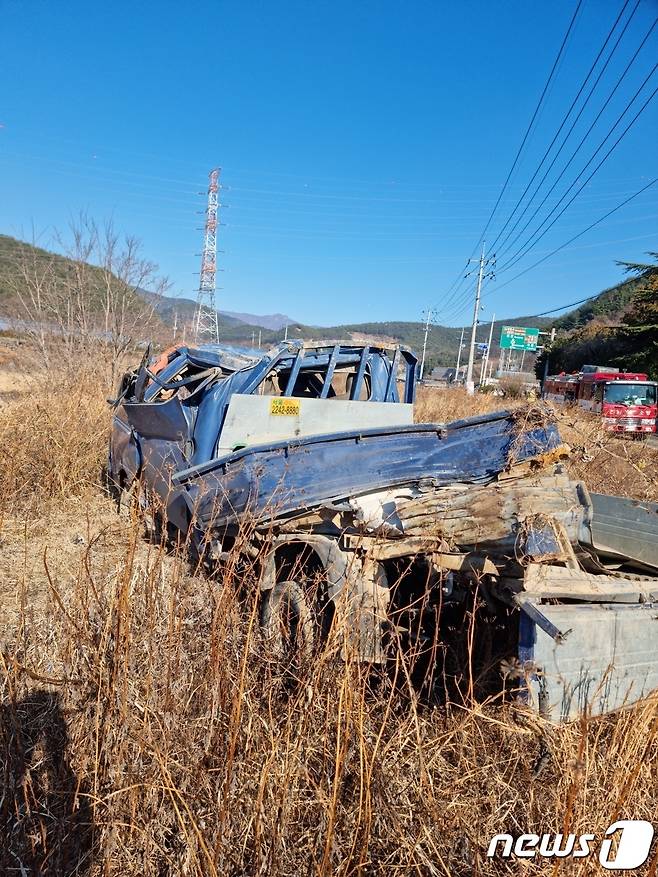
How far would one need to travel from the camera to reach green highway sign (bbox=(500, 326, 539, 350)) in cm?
4444

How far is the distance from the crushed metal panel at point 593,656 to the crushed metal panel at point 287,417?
89.8 inches

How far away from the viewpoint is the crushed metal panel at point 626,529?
3615mm

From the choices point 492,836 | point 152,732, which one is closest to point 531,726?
point 492,836

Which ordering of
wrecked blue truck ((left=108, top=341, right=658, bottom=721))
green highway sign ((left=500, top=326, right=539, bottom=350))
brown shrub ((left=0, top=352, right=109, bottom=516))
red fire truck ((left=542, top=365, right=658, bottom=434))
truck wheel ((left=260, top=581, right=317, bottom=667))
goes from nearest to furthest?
1. wrecked blue truck ((left=108, top=341, right=658, bottom=721))
2. truck wheel ((left=260, top=581, right=317, bottom=667))
3. brown shrub ((left=0, top=352, right=109, bottom=516))
4. red fire truck ((left=542, top=365, right=658, bottom=434))
5. green highway sign ((left=500, top=326, right=539, bottom=350))

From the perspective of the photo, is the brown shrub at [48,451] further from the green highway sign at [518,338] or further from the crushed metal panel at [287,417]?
the green highway sign at [518,338]

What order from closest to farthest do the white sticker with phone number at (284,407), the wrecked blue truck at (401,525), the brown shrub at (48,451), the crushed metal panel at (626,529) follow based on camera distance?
1. the wrecked blue truck at (401,525)
2. the crushed metal panel at (626,529)
3. the white sticker with phone number at (284,407)
4. the brown shrub at (48,451)

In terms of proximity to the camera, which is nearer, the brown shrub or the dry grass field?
the dry grass field

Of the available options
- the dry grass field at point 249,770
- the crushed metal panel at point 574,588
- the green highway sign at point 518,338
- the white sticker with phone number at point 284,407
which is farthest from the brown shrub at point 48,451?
the green highway sign at point 518,338

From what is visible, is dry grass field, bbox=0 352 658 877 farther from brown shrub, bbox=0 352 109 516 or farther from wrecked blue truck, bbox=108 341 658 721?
brown shrub, bbox=0 352 109 516

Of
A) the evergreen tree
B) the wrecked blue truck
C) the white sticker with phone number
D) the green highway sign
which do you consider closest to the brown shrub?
the wrecked blue truck

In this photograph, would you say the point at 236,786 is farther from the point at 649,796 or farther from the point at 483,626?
the point at 483,626

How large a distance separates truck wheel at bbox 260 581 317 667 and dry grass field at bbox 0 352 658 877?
0.13 meters

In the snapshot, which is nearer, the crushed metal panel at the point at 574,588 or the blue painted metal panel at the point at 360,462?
the crushed metal panel at the point at 574,588

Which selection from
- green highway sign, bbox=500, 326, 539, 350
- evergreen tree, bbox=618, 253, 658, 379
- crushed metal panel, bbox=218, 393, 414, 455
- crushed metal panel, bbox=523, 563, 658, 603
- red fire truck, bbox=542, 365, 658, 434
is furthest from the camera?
green highway sign, bbox=500, 326, 539, 350
